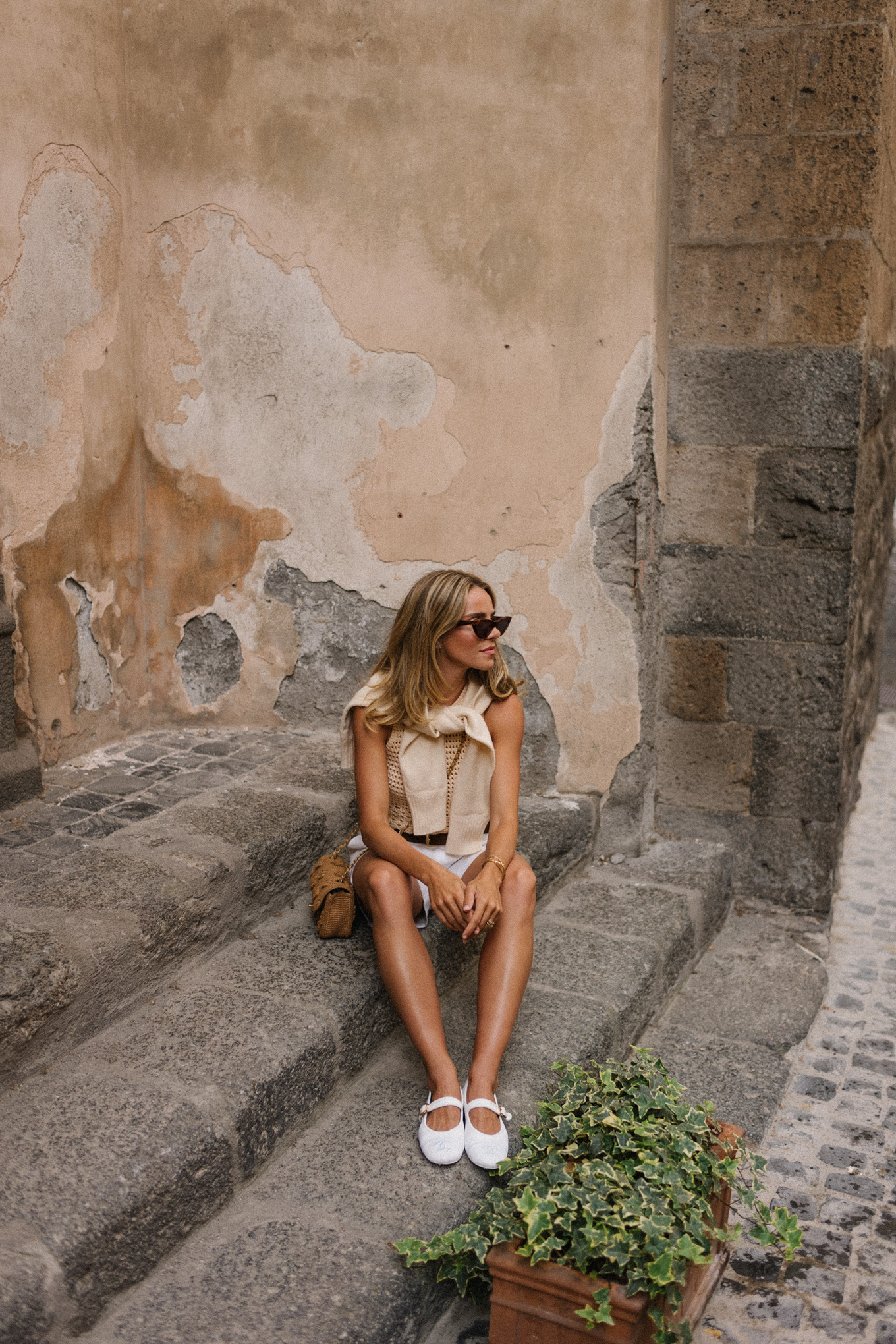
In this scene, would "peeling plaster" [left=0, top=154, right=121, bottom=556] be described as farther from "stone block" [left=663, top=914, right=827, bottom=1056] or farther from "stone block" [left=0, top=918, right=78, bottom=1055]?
"stone block" [left=663, top=914, right=827, bottom=1056]

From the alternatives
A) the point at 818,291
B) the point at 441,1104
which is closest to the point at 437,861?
the point at 441,1104

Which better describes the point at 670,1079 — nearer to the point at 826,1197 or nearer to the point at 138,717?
the point at 826,1197

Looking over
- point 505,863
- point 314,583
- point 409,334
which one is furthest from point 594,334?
point 505,863

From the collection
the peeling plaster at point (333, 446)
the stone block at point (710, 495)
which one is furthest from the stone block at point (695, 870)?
the stone block at point (710, 495)

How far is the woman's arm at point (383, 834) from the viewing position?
2900mm

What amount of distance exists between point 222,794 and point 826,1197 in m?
2.16

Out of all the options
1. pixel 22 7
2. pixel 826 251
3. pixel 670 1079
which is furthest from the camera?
pixel 826 251

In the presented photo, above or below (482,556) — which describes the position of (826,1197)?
below

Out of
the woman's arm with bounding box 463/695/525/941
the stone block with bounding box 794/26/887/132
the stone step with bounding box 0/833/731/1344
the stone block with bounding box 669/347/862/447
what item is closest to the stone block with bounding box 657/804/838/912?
the stone step with bounding box 0/833/731/1344

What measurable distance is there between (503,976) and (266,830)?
0.96 meters

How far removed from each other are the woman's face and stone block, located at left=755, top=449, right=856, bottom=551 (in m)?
1.59

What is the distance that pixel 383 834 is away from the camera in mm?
3033

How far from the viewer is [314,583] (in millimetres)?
4438

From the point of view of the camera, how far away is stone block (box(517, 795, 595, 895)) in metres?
3.93
